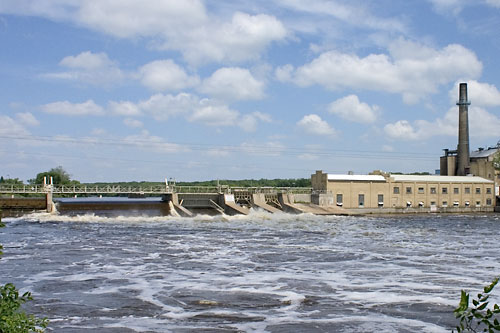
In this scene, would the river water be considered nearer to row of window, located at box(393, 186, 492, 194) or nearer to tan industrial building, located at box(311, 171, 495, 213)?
tan industrial building, located at box(311, 171, 495, 213)

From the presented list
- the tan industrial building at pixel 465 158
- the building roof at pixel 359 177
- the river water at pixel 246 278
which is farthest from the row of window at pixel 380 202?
the river water at pixel 246 278

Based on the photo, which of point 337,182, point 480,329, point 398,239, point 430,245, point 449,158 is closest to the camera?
point 480,329

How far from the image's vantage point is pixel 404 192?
8506 centimetres

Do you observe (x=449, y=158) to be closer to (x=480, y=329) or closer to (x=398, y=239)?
(x=398, y=239)

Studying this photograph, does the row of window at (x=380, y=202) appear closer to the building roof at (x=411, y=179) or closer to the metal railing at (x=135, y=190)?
the building roof at (x=411, y=179)

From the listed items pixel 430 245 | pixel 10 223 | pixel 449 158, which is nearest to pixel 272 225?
pixel 430 245

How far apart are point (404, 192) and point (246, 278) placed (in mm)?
65830

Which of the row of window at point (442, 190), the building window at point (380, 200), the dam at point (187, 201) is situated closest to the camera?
the dam at point (187, 201)

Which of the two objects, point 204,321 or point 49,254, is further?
point 49,254

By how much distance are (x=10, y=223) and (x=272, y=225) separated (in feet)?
86.6

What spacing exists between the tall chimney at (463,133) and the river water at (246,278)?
57.0 meters

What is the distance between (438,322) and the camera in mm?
16469

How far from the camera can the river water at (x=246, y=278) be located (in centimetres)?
1673

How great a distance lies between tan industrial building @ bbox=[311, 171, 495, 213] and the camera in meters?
80.8
